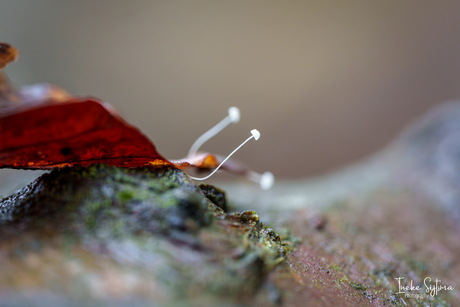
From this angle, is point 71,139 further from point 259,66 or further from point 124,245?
point 259,66

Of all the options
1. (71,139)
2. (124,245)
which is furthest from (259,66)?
(124,245)

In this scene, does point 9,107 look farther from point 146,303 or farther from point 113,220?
point 146,303

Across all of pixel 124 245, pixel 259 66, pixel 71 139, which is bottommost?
pixel 124 245

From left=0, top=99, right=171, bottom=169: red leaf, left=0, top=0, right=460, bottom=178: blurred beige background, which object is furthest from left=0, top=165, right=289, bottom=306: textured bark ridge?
left=0, top=0, right=460, bottom=178: blurred beige background

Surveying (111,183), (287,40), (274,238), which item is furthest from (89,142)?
(287,40)

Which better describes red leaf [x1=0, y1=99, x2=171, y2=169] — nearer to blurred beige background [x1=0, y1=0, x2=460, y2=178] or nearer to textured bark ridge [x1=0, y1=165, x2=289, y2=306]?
textured bark ridge [x1=0, y1=165, x2=289, y2=306]
